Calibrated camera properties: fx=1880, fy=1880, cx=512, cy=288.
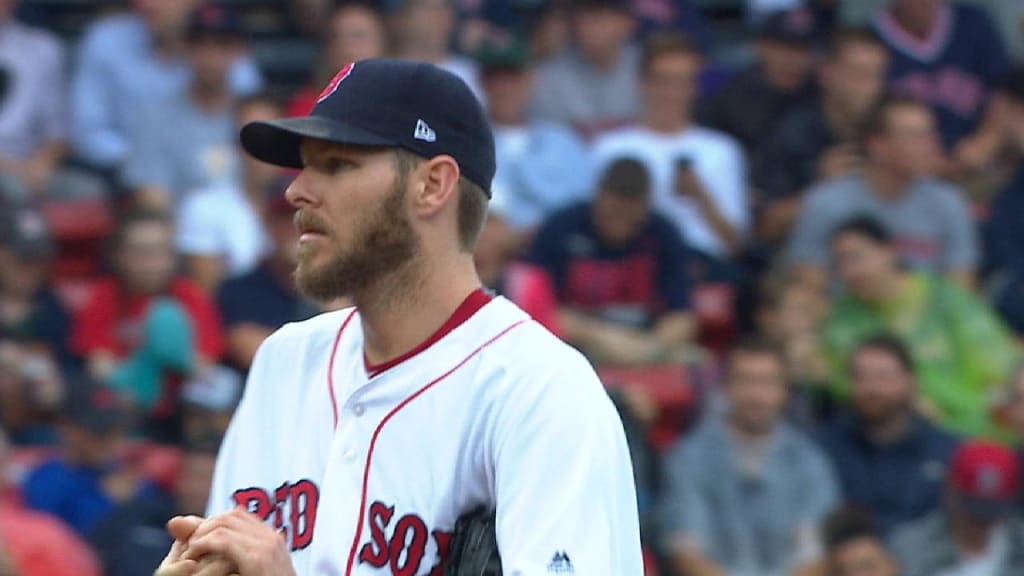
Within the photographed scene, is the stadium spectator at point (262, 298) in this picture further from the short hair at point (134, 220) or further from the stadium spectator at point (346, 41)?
the stadium spectator at point (346, 41)

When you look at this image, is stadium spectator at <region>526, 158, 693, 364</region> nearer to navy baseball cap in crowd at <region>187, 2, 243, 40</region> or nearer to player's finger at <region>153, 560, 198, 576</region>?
navy baseball cap in crowd at <region>187, 2, 243, 40</region>

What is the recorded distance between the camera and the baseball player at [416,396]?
8.22 ft

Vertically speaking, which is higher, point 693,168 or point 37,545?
point 693,168

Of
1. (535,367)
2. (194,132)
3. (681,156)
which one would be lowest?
(535,367)

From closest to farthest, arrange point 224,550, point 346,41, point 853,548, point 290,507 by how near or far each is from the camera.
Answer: point 224,550 → point 290,507 → point 853,548 → point 346,41

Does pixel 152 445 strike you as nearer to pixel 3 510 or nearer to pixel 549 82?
pixel 3 510

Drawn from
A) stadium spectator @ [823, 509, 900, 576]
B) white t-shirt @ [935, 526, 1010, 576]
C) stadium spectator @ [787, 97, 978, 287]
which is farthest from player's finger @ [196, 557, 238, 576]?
stadium spectator @ [787, 97, 978, 287]

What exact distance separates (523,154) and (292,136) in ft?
17.2

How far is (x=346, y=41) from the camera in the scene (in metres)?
7.79

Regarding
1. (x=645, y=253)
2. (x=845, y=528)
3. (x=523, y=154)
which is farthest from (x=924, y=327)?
(x=523, y=154)

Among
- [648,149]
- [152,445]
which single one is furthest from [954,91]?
[152,445]

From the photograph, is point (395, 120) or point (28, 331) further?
point (28, 331)

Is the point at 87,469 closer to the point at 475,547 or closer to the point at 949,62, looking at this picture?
the point at 475,547

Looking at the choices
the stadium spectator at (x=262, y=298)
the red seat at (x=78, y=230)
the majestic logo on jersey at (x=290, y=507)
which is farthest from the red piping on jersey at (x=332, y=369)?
the red seat at (x=78, y=230)
